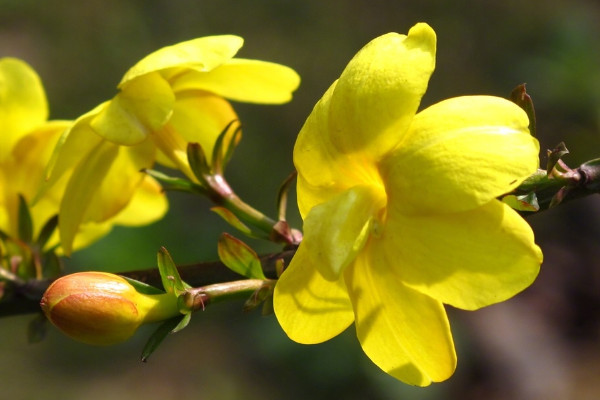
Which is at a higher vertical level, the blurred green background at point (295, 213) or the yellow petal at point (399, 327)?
the yellow petal at point (399, 327)

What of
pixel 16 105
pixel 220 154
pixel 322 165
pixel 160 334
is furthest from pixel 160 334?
pixel 16 105

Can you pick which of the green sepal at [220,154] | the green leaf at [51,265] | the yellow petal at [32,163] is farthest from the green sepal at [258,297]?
the yellow petal at [32,163]

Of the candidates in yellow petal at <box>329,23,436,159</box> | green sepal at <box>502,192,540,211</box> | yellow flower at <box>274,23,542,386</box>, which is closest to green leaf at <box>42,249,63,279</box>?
yellow flower at <box>274,23,542,386</box>

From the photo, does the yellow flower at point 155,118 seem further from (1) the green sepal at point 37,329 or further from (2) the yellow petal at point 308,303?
(2) the yellow petal at point 308,303

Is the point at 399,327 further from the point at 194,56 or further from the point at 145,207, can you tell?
the point at 145,207

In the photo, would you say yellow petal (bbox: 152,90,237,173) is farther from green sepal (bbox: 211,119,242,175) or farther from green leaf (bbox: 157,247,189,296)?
green leaf (bbox: 157,247,189,296)

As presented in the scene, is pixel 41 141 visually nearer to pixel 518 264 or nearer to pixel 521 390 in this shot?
pixel 518 264

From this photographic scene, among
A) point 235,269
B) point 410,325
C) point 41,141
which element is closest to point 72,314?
point 235,269
